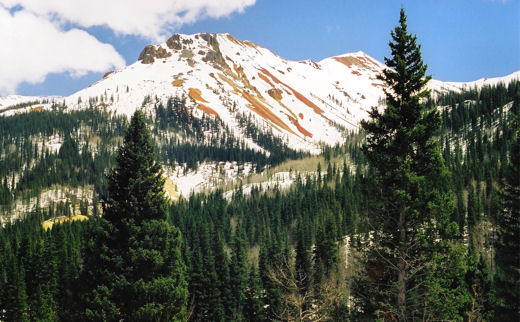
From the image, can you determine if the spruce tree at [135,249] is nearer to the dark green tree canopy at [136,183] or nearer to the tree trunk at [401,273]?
the dark green tree canopy at [136,183]

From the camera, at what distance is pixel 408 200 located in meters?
17.5

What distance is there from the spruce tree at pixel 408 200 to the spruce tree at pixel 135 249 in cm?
1087

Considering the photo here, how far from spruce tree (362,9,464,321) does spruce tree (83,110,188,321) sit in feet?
35.7

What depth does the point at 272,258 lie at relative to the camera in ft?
255

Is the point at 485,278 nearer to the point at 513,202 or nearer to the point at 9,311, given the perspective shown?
the point at 513,202

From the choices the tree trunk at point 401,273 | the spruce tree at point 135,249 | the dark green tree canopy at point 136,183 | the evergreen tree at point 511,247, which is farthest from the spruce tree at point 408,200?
the dark green tree canopy at point 136,183

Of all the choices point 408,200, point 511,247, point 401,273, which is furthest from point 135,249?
point 511,247

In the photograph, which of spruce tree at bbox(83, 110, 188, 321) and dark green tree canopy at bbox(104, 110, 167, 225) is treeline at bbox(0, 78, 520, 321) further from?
dark green tree canopy at bbox(104, 110, 167, 225)

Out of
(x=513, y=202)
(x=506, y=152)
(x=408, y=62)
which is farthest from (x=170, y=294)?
(x=506, y=152)

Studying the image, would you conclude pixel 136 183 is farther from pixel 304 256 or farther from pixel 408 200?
pixel 304 256

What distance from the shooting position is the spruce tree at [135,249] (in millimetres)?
20609

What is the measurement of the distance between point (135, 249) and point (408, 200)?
45.9 feet

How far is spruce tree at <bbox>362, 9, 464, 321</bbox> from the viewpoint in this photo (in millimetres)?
17203

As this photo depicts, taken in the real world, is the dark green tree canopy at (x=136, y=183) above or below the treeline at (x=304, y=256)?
above
